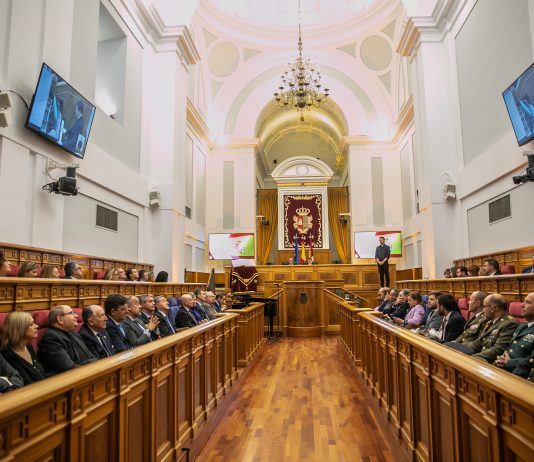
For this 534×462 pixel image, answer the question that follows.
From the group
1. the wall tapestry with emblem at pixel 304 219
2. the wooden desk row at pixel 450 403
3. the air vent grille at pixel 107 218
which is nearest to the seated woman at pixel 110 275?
the air vent grille at pixel 107 218

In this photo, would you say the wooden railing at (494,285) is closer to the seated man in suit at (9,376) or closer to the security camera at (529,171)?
the security camera at (529,171)

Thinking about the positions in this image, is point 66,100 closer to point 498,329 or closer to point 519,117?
point 498,329

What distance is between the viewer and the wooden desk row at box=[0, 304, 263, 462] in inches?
49.4

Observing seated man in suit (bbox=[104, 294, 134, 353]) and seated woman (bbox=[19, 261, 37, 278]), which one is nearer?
seated man in suit (bbox=[104, 294, 134, 353])

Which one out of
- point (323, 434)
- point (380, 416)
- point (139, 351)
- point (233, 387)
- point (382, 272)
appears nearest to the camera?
point (139, 351)

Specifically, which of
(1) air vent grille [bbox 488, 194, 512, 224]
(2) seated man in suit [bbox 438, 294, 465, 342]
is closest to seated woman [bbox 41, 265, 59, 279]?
(2) seated man in suit [bbox 438, 294, 465, 342]

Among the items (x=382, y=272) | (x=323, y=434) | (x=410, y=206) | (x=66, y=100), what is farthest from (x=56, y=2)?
(x=410, y=206)

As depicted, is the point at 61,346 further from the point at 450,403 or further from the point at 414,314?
the point at 414,314

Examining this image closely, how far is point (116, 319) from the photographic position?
3184mm

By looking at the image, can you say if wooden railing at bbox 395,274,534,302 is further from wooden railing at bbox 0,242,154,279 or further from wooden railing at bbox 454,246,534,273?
wooden railing at bbox 0,242,154,279

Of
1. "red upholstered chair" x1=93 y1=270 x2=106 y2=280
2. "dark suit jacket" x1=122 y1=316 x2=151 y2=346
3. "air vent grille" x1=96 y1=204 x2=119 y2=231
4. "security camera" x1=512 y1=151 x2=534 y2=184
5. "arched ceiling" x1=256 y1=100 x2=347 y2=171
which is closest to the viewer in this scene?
"dark suit jacket" x1=122 y1=316 x2=151 y2=346

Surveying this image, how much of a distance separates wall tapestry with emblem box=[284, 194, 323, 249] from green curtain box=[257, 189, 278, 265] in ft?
1.86

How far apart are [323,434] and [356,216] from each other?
11.3 metres

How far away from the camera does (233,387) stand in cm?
450
